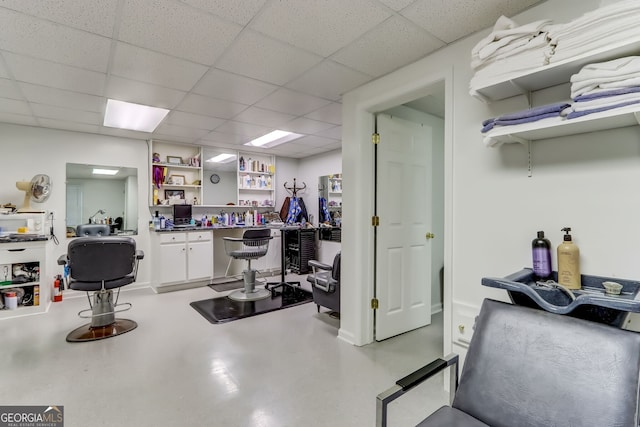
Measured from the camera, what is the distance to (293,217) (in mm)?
6160

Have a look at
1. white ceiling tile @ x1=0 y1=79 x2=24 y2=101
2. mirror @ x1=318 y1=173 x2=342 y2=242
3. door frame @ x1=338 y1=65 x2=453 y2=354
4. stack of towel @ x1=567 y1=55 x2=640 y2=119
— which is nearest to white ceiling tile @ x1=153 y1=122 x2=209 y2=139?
white ceiling tile @ x1=0 y1=79 x2=24 y2=101

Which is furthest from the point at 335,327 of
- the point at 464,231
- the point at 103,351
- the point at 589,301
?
the point at 589,301

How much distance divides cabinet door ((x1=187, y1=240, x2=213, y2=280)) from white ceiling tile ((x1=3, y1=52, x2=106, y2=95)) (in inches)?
104

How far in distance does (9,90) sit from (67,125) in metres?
1.29

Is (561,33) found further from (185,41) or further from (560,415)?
(185,41)

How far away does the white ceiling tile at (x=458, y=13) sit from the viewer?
1.71 meters

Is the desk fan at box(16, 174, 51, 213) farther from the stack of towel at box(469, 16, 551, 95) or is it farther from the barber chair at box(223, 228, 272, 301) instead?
the stack of towel at box(469, 16, 551, 95)

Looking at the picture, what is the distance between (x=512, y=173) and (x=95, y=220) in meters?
5.48

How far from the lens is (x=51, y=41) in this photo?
2090 mm

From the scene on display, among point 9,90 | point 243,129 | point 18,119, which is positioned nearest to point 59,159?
point 18,119

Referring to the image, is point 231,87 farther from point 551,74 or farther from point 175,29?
point 551,74

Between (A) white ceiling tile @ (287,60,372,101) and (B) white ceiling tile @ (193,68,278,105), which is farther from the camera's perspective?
Result: (B) white ceiling tile @ (193,68,278,105)

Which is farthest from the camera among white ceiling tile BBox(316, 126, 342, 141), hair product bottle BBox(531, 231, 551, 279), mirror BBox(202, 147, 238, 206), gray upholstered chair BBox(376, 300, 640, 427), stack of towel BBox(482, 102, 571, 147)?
mirror BBox(202, 147, 238, 206)

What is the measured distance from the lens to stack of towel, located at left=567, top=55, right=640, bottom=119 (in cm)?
120
